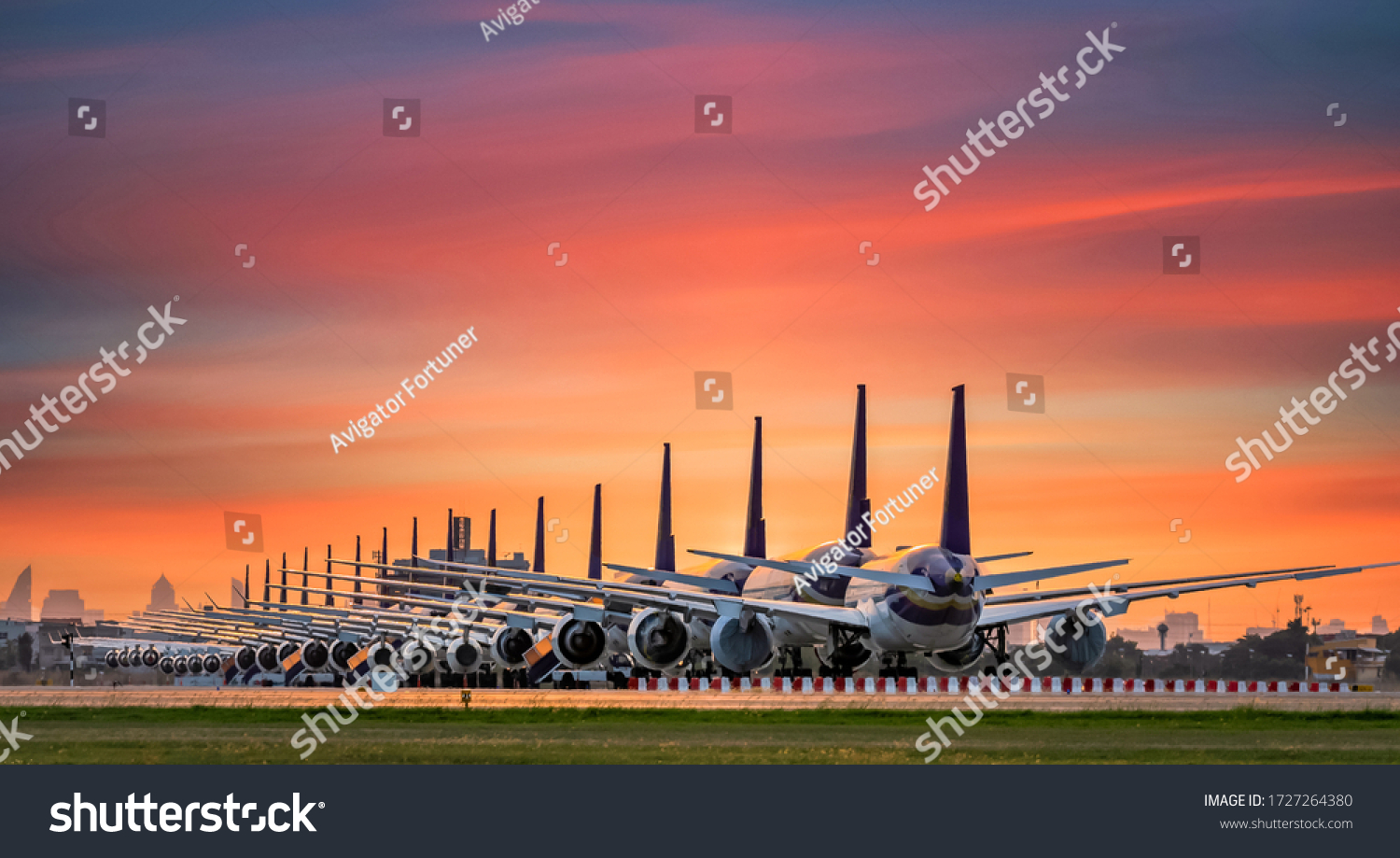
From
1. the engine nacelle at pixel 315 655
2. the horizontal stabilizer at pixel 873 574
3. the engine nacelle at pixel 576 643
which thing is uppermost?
the horizontal stabilizer at pixel 873 574

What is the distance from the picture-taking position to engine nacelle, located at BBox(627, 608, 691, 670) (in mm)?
57250

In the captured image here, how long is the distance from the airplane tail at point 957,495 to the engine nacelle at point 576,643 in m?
14.3

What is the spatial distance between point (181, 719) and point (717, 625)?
2079 centimetres

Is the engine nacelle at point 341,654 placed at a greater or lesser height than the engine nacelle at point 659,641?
lesser

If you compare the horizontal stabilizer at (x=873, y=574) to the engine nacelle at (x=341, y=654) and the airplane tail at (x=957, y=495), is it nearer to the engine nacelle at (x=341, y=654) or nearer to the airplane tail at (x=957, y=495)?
the airplane tail at (x=957, y=495)

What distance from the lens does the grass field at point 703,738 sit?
28.1 metres

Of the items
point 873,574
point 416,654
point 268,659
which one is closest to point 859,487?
point 873,574

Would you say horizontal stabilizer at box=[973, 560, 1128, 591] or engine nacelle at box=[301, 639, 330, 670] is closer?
horizontal stabilizer at box=[973, 560, 1128, 591]

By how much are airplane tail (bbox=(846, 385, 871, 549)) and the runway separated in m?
15.6

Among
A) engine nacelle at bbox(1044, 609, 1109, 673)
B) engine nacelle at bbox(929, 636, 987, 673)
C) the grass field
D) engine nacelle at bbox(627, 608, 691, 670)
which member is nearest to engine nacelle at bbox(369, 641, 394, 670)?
engine nacelle at bbox(627, 608, 691, 670)

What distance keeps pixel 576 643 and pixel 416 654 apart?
106 ft

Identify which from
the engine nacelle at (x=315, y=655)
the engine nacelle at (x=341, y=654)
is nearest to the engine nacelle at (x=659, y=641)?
the engine nacelle at (x=341, y=654)

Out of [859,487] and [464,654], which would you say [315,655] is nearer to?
[464,654]

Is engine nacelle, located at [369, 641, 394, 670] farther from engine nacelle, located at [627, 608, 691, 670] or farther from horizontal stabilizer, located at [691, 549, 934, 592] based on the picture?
horizontal stabilizer, located at [691, 549, 934, 592]
